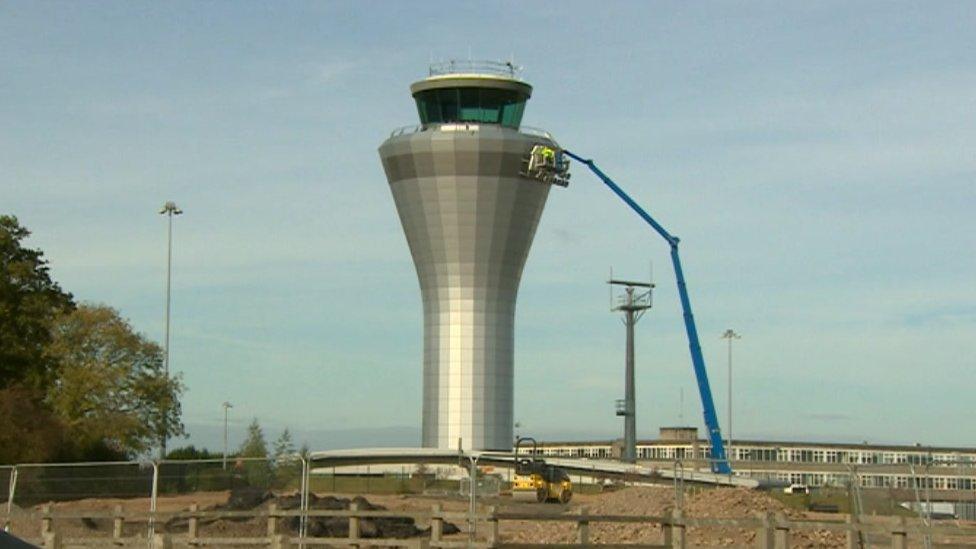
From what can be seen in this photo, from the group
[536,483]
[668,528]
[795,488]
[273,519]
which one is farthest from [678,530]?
[795,488]

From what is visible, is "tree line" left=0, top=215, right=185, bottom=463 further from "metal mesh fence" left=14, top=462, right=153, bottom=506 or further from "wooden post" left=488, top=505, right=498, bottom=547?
"wooden post" left=488, top=505, right=498, bottom=547

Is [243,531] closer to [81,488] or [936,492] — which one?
[81,488]

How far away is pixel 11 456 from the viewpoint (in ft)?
235

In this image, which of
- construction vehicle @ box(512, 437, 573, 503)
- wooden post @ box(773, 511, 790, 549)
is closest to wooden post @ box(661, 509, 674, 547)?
wooden post @ box(773, 511, 790, 549)

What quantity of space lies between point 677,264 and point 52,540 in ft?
270

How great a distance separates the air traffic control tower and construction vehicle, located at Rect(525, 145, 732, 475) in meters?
0.25

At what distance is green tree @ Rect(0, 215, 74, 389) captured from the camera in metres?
77.4

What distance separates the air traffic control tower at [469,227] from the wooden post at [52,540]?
8721 centimetres

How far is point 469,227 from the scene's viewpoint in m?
117

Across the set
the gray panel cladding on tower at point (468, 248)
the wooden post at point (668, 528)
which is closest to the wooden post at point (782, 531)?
the wooden post at point (668, 528)

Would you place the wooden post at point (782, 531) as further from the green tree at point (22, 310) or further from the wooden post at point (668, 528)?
the green tree at point (22, 310)

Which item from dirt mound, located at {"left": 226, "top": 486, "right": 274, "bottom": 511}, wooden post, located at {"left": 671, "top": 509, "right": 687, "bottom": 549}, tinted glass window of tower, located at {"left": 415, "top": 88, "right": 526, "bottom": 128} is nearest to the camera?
wooden post, located at {"left": 671, "top": 509, "right": 687, "bottom": 549}

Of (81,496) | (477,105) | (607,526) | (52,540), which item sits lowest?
(607,526)

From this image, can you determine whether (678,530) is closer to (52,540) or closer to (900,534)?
(900,534)
